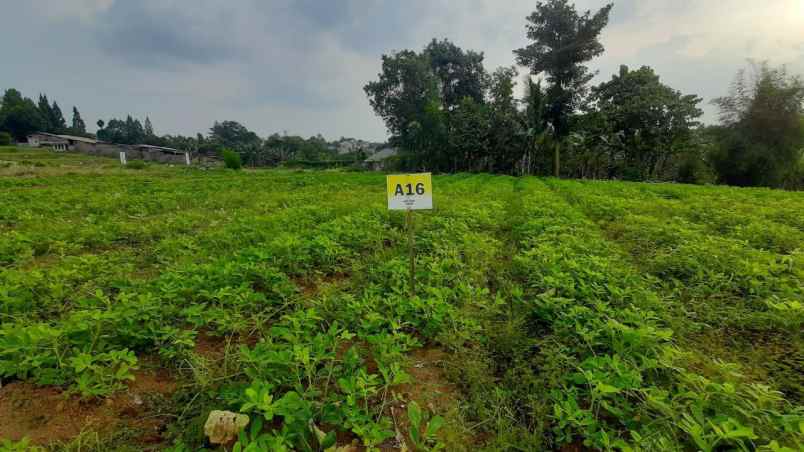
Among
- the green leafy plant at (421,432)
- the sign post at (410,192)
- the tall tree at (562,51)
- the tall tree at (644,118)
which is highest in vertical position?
the tall tree at (562,51)

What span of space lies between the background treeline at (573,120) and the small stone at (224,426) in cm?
3347

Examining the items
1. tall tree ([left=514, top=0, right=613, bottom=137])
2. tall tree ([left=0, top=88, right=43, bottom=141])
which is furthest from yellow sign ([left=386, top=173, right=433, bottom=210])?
tall tree ([left=0, top=88, right=43, bottom=141])

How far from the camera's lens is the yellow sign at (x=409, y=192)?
3.17 meters

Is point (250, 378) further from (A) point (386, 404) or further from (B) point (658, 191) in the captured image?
(B) point (658, 191)

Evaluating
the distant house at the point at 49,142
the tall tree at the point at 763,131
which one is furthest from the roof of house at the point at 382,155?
the distant house at the point at 49,142

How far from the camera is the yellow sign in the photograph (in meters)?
3.17

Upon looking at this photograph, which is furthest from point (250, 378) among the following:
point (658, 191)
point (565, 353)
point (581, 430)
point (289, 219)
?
point (658, 191)

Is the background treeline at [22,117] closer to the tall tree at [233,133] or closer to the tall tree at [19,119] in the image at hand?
the tall tree at [19,119]

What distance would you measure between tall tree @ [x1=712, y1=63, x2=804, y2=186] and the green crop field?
1077 inches

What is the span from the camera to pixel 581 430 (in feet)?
5.31

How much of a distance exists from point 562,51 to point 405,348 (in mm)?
32928

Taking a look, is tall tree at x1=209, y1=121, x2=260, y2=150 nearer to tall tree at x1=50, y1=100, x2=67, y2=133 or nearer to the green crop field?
tall tree at x1=50, y1=100, x2=67, y2=133

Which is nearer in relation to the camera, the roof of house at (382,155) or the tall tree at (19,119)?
the tall tree at (19,119)

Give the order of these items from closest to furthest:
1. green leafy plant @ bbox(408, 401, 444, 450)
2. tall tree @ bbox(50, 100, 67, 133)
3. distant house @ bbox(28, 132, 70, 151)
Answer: green leafy plant @ bbox(408, 401, 444, 450)
distant house @ bbox(28, 132, 70, 151)
tall tree @ bbox(50, 100, 67, 133)
